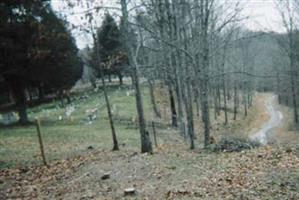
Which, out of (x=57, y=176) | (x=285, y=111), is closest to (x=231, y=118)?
(x=285, y=111)

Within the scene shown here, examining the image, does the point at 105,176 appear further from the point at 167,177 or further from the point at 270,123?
the point at 270,123

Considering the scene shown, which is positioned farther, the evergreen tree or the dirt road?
the dirt road

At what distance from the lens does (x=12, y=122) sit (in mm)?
31641

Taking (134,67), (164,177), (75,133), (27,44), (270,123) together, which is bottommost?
(270,123)

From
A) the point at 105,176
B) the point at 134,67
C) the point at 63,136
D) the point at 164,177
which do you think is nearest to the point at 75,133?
the point at 63,136

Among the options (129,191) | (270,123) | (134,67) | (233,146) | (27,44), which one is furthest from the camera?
(270,123)

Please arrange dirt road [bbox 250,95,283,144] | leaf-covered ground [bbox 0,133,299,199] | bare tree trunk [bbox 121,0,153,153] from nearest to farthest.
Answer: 1. leaf-covered ground [bbox 0,133,299,199]
2. bare tree trunk [bbox 121,0,153,153]
3. dirt road [bbox 250,95,283,144]

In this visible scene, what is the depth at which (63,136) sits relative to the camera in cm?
2439

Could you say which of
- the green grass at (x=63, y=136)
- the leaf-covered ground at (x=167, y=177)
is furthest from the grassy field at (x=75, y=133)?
the leaf-covered ground at (x=167, y=177)

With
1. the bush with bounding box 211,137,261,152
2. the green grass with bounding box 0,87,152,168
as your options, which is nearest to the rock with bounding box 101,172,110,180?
the green grass with bounding box 0,87,152,168

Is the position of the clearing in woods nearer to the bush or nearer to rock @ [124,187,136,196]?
rock @ [124,187,136,196]

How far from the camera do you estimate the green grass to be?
59.8 feet

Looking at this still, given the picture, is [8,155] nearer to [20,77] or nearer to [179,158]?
[179,158]

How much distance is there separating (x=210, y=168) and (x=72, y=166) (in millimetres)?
5177
